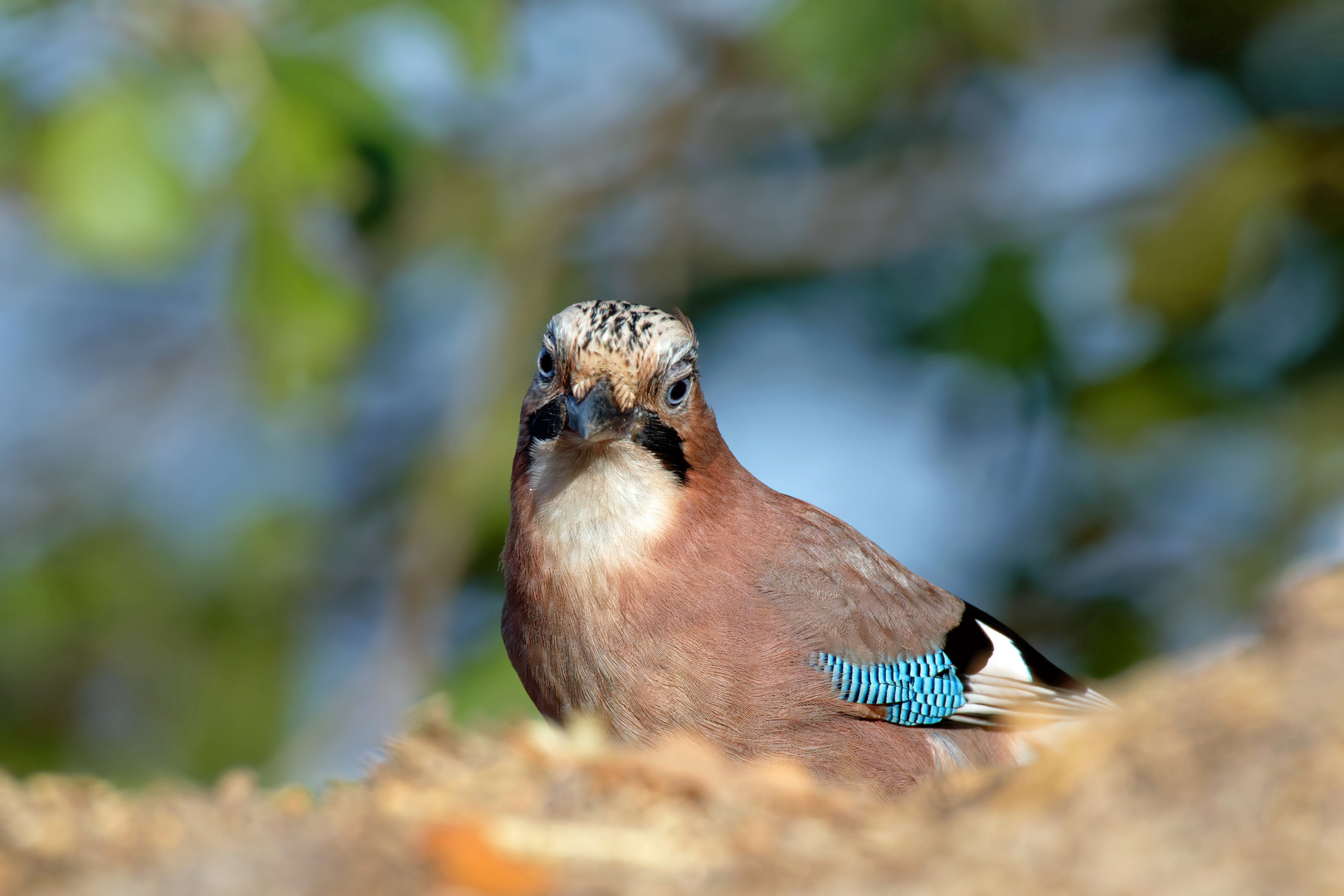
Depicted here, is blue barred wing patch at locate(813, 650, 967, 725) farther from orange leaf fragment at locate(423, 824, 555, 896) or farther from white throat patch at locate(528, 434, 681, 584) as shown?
orange leaf fragment at locate(423, 824, 555, 896)

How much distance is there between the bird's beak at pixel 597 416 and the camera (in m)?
4.21

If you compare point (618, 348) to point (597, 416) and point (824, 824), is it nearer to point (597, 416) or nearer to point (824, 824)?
point (597, 416)

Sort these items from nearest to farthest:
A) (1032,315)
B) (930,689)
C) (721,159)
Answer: (930,689), (1032,315), (721,159)

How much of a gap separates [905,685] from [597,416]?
1.23 metres

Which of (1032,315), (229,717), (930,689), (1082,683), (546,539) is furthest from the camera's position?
(229,717)

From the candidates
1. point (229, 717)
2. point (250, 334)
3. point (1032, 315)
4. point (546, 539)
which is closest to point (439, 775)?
point (546, 539)

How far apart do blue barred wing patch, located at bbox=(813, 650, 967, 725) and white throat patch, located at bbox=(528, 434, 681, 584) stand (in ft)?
2.04

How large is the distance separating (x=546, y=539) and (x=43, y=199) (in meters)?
1.84

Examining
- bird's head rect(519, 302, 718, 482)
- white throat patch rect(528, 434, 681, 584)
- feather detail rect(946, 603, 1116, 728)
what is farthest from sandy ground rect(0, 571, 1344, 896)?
feather detail rect(946, 603, 1116, 728)

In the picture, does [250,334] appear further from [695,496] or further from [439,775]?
[439,775]

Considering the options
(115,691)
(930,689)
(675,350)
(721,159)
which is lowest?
(930,689)

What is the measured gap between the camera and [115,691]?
816 cm

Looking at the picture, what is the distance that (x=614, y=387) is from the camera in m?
4.37

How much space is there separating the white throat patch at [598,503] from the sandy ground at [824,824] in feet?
6.31
